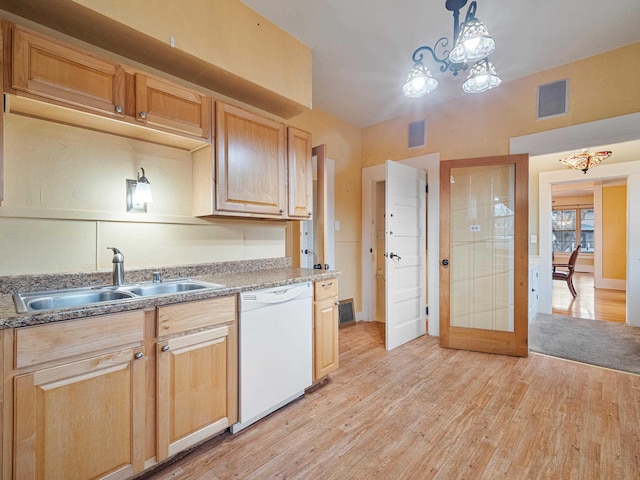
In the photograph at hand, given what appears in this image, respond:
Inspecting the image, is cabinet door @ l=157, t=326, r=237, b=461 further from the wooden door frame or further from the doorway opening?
the doorway opening

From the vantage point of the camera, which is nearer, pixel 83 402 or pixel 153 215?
pixel 83 402

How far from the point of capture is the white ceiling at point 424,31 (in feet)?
6.81

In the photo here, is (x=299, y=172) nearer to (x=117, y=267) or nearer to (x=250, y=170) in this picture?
(x=250, y=170)

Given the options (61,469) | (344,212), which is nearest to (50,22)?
(61,469)

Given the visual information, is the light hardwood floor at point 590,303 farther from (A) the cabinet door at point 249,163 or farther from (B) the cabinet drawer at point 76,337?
(B) the cabinet drawer at point 76,337

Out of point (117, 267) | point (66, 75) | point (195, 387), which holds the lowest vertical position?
point (195, 387)

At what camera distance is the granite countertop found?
113cm

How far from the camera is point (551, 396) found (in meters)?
2.23

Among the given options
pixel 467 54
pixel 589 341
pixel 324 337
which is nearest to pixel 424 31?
pixel 467 54

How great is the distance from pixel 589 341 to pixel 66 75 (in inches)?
202

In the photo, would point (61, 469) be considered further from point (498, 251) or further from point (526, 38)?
point (526, 38)

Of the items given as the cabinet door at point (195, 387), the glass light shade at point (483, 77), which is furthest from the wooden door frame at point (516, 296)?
the cabinet door at point (195, 387)

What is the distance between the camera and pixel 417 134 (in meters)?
3.79

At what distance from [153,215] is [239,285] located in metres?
0.81
